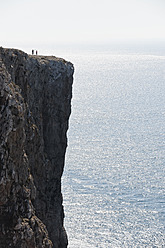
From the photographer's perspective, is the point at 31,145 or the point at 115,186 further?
the point at 115,186

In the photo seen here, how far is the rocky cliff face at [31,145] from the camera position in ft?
76.8

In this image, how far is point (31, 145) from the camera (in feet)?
118

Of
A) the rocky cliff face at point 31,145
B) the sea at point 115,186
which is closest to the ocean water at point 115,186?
the sea at point 115,186

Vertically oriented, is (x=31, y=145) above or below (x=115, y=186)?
above

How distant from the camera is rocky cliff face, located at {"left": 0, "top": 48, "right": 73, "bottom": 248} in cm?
2342

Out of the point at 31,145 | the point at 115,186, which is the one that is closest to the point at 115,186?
the point at 115,186

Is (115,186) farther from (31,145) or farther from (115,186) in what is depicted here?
(31,145)

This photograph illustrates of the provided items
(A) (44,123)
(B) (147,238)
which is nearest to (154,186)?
(B) (147,238)

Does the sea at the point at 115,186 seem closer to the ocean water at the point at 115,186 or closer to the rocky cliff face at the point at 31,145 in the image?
the ocean water at the point at 115,186

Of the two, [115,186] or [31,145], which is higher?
[31,145]

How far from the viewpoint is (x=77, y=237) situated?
85.9 metres

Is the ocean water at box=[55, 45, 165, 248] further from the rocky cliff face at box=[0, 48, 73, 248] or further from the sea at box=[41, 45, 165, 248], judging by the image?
the rocky cliff face at box=[0, 48, 73, 248]

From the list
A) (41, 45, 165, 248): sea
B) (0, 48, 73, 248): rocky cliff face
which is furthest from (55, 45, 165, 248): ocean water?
(0, 48, 73, 248): rocky cliff face

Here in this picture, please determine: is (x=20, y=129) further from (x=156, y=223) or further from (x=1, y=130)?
(x=156, y=223)
